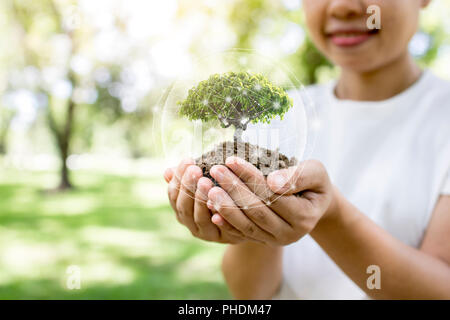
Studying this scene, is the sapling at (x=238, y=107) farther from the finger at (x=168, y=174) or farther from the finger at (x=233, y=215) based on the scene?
the finger at (x=168, y=174)

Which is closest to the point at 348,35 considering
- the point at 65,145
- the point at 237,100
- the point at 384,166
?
the point at 384,166

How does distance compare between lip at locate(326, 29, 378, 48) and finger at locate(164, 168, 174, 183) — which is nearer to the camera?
finger at locate(164, 168, 174, 183)

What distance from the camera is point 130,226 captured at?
1038 cm

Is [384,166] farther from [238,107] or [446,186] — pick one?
[238,107]

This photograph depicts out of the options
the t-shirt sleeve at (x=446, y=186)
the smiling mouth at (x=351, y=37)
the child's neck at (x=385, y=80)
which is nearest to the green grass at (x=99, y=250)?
the child's neck at (x=385, y=80)

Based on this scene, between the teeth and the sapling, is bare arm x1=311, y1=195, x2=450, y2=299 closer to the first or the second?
the sapling

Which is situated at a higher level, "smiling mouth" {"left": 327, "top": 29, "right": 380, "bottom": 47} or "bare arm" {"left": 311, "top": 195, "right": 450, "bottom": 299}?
"smiling mouth" {"left": 327, "top": 29, "right": 380, "bottom": 47}

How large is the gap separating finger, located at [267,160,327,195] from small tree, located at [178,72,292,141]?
197 mm

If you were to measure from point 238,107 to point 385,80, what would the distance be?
1.54m

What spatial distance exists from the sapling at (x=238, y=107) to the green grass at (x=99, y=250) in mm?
4943

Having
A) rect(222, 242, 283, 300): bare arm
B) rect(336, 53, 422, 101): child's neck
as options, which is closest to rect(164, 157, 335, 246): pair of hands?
rect(222, 242, 283, 300): bare arm

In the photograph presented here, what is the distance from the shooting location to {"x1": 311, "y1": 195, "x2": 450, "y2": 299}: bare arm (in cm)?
190

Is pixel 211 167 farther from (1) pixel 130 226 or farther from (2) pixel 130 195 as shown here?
(2) pixel 130 195
